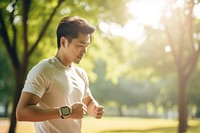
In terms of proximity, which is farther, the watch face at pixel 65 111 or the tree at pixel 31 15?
the tree at pixel 31 15

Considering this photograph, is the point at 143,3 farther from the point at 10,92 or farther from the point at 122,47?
the point at 10,92

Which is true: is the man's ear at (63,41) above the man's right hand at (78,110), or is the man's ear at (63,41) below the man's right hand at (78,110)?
above

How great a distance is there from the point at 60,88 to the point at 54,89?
4 cm

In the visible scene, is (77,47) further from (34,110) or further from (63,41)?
(34,110)

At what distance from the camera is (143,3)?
16.6 metres

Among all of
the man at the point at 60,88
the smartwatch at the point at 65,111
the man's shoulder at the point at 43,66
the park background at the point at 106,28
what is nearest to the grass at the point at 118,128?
the park background at the point at 106,28

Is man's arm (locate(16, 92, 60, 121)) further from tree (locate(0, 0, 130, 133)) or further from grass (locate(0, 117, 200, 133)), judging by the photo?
grass (locate(0, 117, 200, 133))

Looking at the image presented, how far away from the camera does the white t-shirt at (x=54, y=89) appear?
306 cm

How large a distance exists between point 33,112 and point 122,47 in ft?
56.1

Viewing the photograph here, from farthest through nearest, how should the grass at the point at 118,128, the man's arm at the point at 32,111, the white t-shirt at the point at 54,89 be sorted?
1. the grass at the point at 118,128
2. the white t-shirt at the point at 54,89
3. the man's arm at the point at 32,111

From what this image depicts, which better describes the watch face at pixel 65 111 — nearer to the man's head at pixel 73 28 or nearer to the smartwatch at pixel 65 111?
the smartwatch at pixel 65 111

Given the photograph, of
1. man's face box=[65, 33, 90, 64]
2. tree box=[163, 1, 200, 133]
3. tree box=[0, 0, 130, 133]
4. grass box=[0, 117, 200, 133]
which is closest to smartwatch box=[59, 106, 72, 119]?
man's face box=[65, 33, 90, 64]

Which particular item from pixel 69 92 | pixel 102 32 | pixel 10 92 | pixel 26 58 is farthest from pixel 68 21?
pixel 10 92

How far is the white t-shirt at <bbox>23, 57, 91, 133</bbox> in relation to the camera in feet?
10.0
